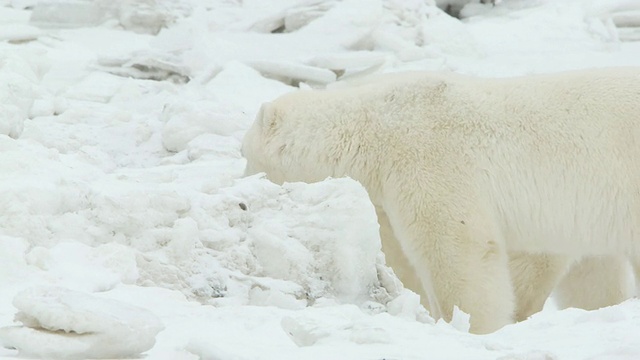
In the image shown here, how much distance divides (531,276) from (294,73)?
4.95m

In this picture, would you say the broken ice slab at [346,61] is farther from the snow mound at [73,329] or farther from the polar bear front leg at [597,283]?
the snow mound at [73,329]

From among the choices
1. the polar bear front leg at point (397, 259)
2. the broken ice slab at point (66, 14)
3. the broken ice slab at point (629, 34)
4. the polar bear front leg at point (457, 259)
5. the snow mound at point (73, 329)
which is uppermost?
the snow mound at point (73, 329)

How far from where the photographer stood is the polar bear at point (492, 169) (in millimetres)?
4863

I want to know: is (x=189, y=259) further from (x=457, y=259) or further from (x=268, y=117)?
(x=268, y=117)

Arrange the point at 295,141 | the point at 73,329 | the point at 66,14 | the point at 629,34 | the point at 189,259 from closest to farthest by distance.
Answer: the point at 73,329
the point at 189,259
the point at 295,141
the point at 66,14
the point at 629,34

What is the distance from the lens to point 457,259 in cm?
486

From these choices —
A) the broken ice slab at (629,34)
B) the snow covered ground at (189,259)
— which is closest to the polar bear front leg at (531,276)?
the snow covered ground at (189,259)

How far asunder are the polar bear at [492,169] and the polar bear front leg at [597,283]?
73cm

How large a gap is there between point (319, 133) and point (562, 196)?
4.17 ft

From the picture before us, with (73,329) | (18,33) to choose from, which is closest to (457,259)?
(73,329)

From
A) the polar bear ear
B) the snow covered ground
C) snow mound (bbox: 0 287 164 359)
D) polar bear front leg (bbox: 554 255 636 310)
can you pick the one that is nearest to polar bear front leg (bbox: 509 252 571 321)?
polar bear front leg (bbox: 554 255 636 310)

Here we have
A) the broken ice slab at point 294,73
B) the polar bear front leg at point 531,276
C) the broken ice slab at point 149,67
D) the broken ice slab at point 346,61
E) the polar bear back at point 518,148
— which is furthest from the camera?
the broken ice slab at point 346,61

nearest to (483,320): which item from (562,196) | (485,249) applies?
(485,249)

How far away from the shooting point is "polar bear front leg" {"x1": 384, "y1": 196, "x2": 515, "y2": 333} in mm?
4867
